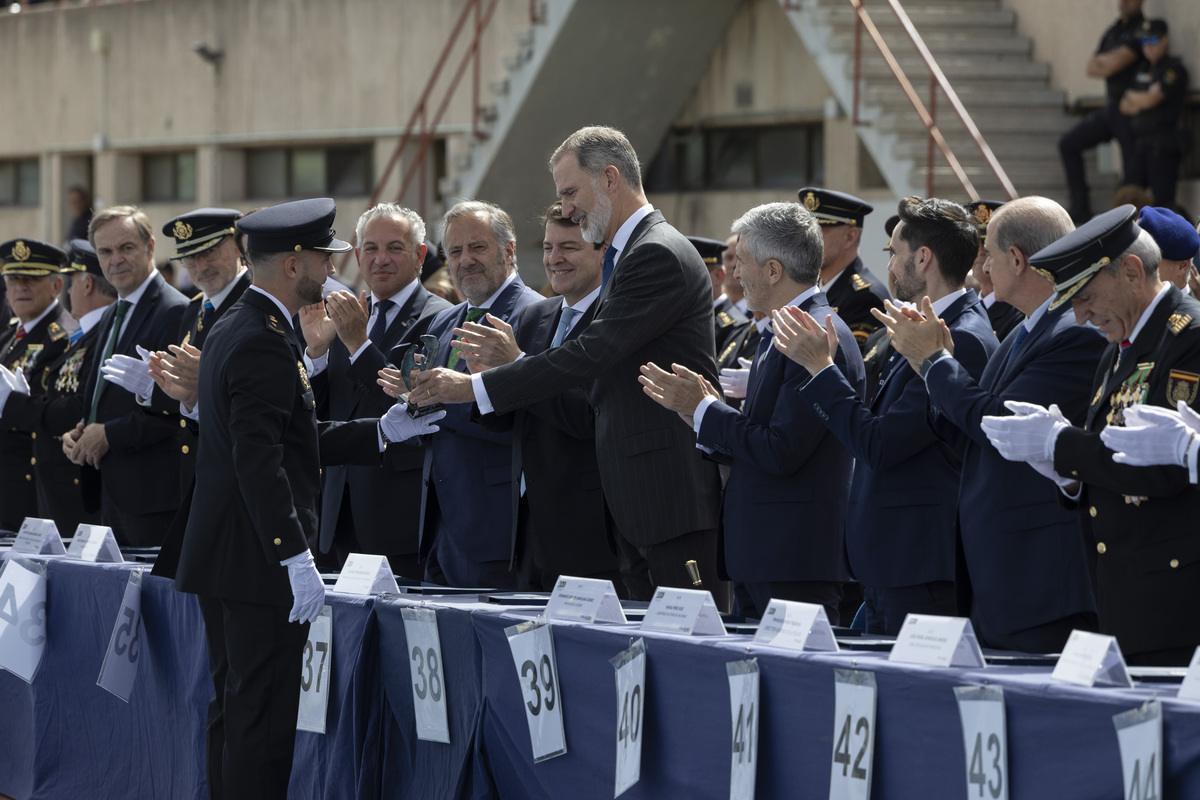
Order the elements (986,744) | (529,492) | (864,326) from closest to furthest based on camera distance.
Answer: (986,744)
(529,492)
(864,326)

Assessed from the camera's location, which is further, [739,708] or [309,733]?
[309,733]

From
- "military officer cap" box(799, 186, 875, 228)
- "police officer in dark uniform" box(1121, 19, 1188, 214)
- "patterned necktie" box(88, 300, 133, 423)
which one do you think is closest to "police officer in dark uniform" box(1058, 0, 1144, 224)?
"police officer in dark uniform" box(1121, 19, 1188, 214)

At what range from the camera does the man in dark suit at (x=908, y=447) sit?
4.04m

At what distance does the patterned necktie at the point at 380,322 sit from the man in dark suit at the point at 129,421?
2.76 feet

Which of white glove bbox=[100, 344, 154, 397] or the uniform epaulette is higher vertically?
the uniform epaulette

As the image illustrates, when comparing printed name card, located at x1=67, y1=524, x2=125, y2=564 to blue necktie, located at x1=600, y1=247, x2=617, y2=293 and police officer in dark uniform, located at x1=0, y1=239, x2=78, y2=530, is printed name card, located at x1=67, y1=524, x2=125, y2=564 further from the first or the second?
police officer in dark uniform, located at x1=0, y1=239, x2=78, y2=530

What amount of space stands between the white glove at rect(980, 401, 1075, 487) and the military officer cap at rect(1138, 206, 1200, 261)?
738mm

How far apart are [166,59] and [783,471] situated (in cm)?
1484

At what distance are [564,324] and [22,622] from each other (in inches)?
77.2

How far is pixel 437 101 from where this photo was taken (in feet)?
51.6

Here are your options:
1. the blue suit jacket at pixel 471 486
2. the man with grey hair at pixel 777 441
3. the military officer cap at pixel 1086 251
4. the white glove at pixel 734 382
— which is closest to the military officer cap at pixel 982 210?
the white glove at pixel 734 382

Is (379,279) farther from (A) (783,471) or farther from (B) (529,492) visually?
(A) (783,471)

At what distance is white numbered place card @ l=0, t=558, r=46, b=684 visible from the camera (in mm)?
4930

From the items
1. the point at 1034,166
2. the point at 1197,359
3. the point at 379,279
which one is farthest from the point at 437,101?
the point at 1197,359
